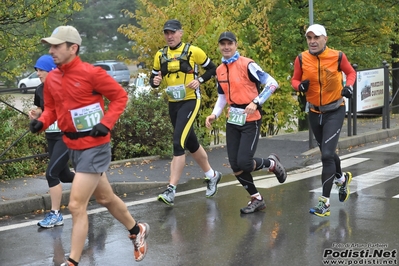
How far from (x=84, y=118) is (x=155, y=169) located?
528 centimetres

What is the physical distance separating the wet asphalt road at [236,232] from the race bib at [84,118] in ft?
3.97

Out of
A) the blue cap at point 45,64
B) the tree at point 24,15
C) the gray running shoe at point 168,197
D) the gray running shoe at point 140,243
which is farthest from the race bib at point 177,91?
the tree at point 24,15

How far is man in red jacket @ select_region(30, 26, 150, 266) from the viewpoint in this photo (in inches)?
219

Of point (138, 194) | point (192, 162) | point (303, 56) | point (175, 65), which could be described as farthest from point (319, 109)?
point (192, 162)

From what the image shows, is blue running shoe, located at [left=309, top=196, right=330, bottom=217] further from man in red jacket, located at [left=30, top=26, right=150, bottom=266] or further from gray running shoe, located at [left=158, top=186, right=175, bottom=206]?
man in red jacket, located at [left=30, top=26, right=150, bottom=266]

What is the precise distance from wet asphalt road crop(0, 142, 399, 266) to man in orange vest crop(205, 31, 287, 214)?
506 mm

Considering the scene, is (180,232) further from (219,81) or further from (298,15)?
(298,15)

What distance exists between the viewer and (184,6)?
47.6 feet

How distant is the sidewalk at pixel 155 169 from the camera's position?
854 cm

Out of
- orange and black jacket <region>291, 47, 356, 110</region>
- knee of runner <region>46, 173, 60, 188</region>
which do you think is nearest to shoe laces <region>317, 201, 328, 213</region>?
orange and black jacket <region>291, 47, 356, 110</region>

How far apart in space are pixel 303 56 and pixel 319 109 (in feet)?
1.97

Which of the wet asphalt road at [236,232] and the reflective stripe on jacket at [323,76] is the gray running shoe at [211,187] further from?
the reflective stripe on jacket at [323,76]

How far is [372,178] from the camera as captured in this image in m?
10.0

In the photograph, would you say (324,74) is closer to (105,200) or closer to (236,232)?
(236,232)
